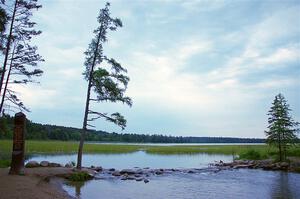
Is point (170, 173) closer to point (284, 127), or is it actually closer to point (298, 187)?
point (298, 187)

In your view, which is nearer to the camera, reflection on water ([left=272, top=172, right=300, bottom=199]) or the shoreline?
the shoreline

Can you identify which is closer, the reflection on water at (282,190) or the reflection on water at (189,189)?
the reflection on water at (189,189)

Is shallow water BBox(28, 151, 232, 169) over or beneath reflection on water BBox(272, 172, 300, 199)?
over

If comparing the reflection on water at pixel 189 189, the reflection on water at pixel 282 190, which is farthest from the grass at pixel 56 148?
the reflection on water at pixel 282 190

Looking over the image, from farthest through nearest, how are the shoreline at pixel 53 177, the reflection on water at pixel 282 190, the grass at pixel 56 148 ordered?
the grass at pixel 56 148, the reflection on water at pixel 282 190, the shoreline at pixel 53 177

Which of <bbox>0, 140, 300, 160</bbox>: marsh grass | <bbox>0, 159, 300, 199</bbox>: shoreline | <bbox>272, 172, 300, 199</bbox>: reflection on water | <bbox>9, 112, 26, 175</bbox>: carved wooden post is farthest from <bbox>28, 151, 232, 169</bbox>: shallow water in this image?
<bbox>9, 112, 26, 175</bbox>: carved wooden post

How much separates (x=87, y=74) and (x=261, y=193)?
60.5 ft

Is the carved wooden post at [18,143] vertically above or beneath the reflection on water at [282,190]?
above

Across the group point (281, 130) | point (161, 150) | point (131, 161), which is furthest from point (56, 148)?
point (281, 130)

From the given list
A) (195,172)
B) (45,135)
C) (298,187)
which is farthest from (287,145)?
(45,135)

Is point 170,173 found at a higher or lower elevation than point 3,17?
lower

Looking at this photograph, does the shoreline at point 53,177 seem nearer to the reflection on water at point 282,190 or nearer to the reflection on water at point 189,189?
the reflection on water at point 189,189

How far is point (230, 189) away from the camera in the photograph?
88.7 ft

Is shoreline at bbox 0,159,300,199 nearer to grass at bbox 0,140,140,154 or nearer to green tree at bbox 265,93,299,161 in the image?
green tree at bbox 265,93,299,161
